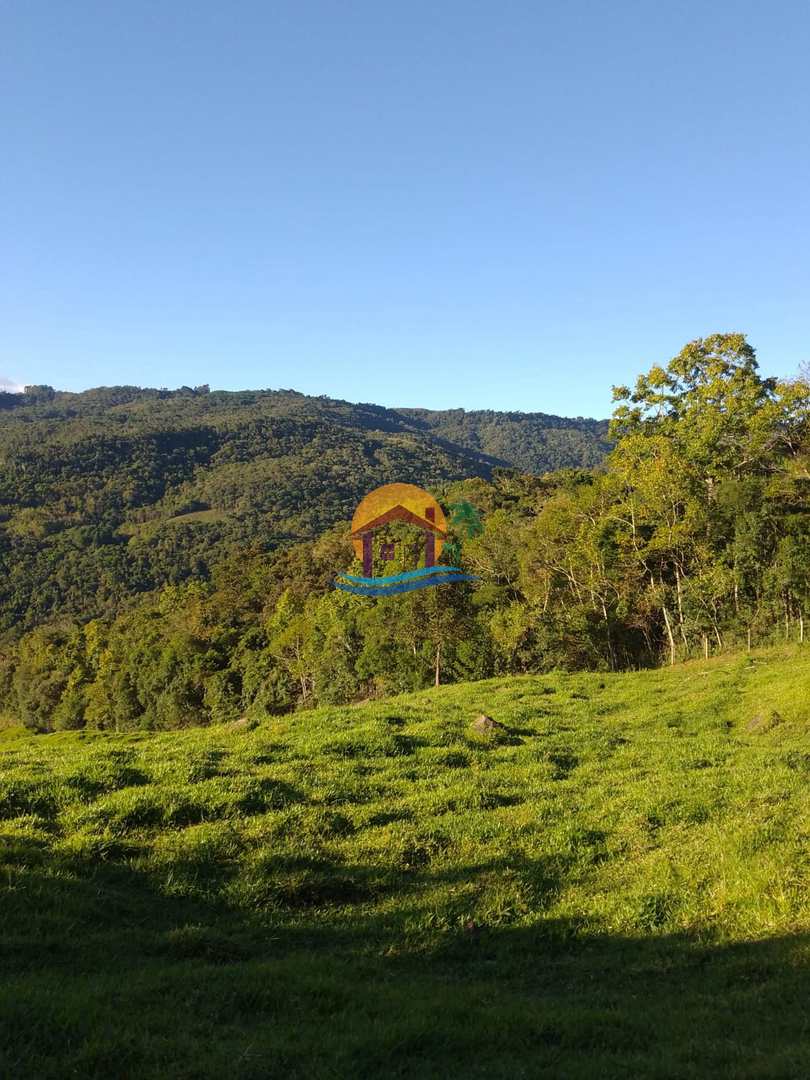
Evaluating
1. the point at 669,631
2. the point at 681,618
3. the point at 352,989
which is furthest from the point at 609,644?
the point at 352,989

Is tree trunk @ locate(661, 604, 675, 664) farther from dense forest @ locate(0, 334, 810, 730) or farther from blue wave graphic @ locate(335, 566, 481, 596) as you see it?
blue wave graphic @ locate(335, 566, 481, 596)

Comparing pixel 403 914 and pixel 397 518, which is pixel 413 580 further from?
pixel 403 914

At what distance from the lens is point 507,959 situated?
725cm

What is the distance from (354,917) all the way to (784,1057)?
461cm

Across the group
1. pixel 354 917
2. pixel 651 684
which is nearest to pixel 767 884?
pixel 354 917

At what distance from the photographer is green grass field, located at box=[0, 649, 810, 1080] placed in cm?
498

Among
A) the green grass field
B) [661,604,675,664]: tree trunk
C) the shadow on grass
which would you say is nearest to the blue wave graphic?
[661,604,675,664]: tree trunk

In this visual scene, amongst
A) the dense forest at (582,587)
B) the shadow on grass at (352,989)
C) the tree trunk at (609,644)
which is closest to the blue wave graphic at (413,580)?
the dense forest at (582,587)

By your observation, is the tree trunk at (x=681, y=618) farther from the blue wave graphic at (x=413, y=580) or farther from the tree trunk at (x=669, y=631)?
the blue wave graphic at (x=413, y=580)

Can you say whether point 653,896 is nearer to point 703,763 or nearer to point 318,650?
point 703,763

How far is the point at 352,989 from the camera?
6004 millimetres

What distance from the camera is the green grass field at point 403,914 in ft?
16.4

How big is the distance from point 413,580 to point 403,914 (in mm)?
48392

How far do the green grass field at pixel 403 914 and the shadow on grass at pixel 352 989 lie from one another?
3cm
